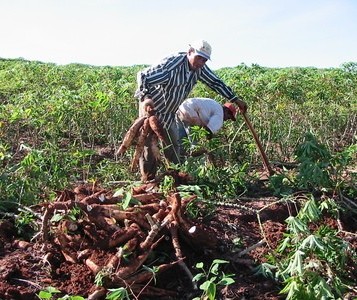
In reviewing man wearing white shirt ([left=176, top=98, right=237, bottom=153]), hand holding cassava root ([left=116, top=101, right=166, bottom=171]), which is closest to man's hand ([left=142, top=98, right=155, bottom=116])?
hand holding cassava root ([left=116, top=101, right=166, bottom=171])

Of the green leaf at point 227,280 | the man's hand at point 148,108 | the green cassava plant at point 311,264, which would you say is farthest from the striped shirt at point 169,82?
the green leaf at point 227,280

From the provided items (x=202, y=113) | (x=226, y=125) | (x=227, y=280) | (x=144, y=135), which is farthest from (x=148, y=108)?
(x=226, y=125)

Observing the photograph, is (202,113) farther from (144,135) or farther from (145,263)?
(145,263)

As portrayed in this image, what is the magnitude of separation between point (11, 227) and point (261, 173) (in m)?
2.29

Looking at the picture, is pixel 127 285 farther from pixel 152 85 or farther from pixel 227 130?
pixel 227 130

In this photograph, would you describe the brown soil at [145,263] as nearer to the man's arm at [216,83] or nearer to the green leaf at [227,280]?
the green leaf at [227,280]

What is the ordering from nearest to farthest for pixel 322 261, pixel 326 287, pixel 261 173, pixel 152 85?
pixel 326 287, pixel 322 261, pixel 152 85, pixel 261 173

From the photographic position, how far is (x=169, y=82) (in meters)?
4.52

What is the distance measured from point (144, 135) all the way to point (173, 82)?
3.33 feet

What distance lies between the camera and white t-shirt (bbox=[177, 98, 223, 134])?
4746 mm

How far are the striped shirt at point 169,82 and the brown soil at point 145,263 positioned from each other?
1328 mm

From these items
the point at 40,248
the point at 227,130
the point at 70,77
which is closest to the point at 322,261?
the point at 40,248

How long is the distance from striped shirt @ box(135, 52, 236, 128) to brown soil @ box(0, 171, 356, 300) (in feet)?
4.36

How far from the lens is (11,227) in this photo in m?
3.31
